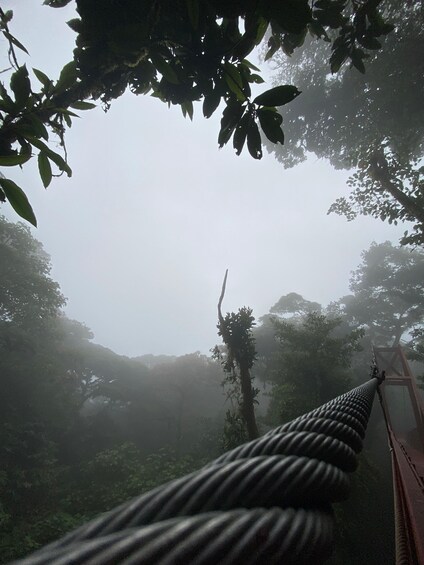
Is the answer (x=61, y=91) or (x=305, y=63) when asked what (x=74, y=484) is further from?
(x=305, y=63)

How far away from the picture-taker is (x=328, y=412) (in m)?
0.90

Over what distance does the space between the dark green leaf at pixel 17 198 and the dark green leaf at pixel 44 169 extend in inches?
15.0

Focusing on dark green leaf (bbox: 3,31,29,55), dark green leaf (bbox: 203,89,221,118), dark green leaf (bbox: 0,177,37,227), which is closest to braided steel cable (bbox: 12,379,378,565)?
dark green leaf (bbox: 0,177,37,227)

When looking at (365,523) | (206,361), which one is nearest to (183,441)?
(206,361)

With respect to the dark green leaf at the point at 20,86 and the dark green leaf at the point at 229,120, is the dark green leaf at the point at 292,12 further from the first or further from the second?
the dark green leaf at the point at 20,86

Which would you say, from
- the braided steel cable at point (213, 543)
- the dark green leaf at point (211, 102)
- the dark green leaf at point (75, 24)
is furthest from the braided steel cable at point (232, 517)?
the dark green leaf at point (75, 24)

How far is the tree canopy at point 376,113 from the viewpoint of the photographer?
39.6ft

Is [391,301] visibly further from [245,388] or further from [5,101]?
[5,101]

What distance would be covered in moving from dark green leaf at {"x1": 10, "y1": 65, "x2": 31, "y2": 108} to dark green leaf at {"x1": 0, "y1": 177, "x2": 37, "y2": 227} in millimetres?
501

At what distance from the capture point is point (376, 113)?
15664 mm

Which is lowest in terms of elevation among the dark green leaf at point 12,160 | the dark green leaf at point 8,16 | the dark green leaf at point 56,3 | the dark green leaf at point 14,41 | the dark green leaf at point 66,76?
the dark green leaf at point 12,160

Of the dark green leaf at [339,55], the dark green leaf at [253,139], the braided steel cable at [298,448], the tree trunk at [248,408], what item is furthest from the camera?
the tree trunk at [248,408]

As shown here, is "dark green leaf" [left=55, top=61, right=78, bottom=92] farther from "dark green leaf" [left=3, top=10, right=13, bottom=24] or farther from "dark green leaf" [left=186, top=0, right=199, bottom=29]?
"dark green leaf" [left=186, top=0, right=199, bottom=29]

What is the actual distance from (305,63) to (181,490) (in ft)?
87.3
